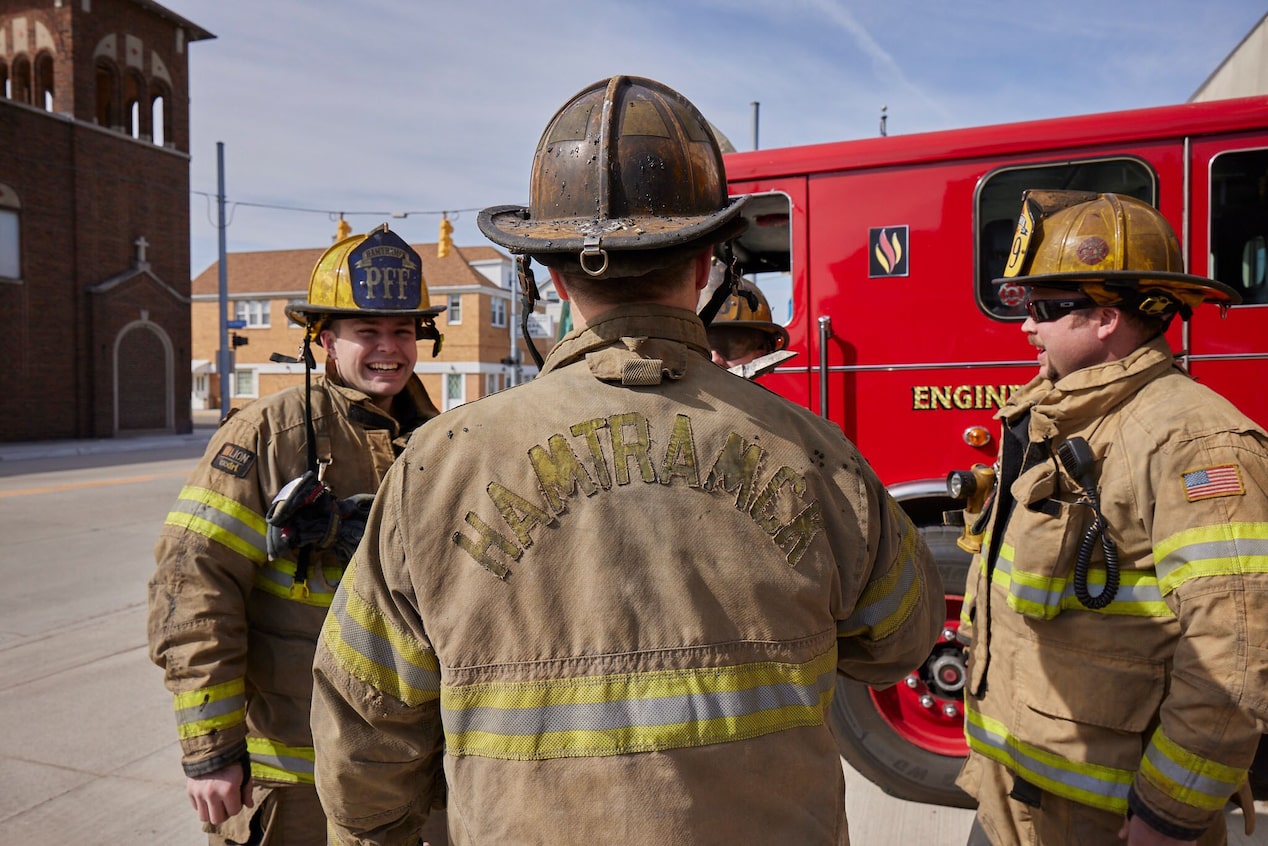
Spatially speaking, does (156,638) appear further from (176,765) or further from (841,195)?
(841,195)

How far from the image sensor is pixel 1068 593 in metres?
2.15

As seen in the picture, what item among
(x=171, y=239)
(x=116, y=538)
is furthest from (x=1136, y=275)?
(x=171, y=239)

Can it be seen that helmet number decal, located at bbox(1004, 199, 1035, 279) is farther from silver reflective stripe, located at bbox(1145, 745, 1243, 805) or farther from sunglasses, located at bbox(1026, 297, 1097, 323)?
silver reflective stripe, located at bbox(1145, 745, 1243, 805)

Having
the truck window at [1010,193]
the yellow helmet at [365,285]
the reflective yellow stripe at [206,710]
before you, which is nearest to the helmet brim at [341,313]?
the yellow helmet at [365,285]

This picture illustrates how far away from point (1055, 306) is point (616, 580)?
1.70 metres

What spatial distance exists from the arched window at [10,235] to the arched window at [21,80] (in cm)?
515

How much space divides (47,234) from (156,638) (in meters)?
27.4

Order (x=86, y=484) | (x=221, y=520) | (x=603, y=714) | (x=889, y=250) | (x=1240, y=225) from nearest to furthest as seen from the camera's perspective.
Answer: (x=603, y=714)
(x=221, y=520)
(x=1240, y=225)
(x=889, y=250)
(x=86, y=484)

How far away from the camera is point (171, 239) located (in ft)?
90.5

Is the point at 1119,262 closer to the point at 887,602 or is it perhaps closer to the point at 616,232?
the point at 887,602

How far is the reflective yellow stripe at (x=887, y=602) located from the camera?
4.70 ft

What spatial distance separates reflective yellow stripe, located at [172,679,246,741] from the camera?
85.0 inches

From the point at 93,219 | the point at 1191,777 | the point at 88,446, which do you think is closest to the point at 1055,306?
the point at 1191,777

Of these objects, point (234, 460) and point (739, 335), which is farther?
point (739, 335)
